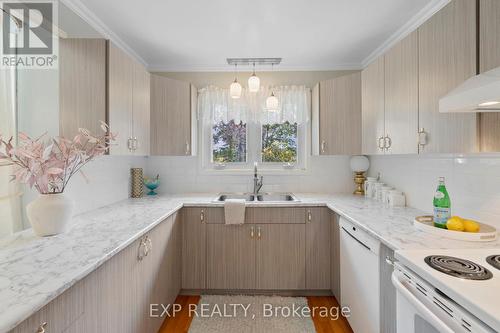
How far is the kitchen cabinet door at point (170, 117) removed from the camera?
8.45 ft

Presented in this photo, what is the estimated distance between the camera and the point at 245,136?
3.06 m

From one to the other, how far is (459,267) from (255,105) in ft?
7.91

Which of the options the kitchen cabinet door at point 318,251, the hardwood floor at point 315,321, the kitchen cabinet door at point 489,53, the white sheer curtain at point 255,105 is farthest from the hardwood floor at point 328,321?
the white sheer curtain at point 255,105

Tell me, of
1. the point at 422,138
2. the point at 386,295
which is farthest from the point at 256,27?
the point at 386,295

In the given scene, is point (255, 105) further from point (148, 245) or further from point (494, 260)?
point (494, 260)

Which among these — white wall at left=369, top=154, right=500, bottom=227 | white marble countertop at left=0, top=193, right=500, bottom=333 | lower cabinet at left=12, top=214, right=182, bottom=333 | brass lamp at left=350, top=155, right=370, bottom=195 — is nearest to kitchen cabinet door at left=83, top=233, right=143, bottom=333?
lower cabinet at left=12, top=214, right=182, bottom=333

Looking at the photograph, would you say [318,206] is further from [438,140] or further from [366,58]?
[366,58]

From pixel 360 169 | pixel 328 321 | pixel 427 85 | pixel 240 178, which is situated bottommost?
pixel 328 321

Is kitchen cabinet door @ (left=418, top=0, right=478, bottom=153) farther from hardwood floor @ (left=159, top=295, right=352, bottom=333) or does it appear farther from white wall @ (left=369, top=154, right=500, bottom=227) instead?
hardwood floor @ (left=159, top=295, right=352, bottom=333)

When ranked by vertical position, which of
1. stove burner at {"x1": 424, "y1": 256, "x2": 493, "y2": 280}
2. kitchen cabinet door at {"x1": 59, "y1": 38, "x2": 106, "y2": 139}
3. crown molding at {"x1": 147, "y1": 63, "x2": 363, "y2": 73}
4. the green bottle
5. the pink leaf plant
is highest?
crown molding at {"x1": 147, "y1": 63, "x2": 363, "y2": 73}

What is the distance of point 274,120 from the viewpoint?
2.93 meters

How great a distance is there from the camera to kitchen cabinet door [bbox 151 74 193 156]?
2576mm

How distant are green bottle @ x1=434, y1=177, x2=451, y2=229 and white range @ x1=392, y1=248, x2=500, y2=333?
0.29 metres

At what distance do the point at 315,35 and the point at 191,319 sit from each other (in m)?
2.69
